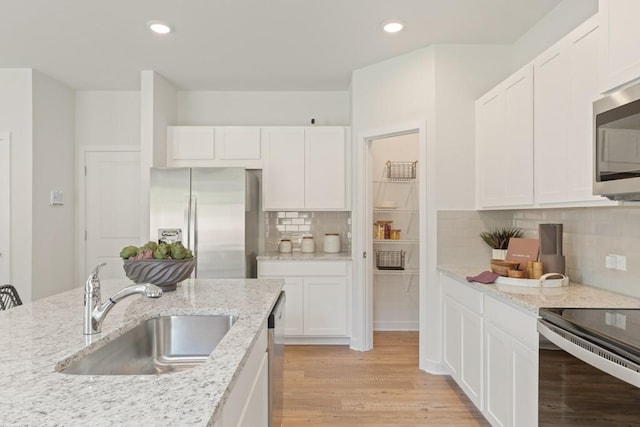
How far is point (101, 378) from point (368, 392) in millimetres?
2304

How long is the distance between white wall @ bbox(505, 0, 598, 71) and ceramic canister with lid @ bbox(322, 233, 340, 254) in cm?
226

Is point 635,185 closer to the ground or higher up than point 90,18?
closer to the ground

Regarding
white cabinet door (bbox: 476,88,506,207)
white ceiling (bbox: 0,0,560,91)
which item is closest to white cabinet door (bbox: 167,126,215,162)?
white ceiling (bbox: 0,0,560,91)

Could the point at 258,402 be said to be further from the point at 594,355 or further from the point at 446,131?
the point at 446,131

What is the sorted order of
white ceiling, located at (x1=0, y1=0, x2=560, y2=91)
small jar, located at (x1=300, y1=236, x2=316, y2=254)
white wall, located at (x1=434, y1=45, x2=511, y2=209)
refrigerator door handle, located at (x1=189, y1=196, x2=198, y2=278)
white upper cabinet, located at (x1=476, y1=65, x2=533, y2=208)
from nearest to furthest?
white upper cabinet, located at (x1=476, y1=65, x2=533, y2=208) → white ceiling, located at (x1=0, y1=0, x2=560, y2=91) → white wall, located at (x1=434, y1=45, x2=511, y2=209) → refrigerator door handle, located at (x1=189, y1=196, x2=198, y2=278) → small jar, located at (x1=300, y1=236, x2=316, y2=254)

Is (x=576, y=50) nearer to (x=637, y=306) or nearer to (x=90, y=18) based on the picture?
(x=637, y=306)

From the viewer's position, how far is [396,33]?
3.04 m

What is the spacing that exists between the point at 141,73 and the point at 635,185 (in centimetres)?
403

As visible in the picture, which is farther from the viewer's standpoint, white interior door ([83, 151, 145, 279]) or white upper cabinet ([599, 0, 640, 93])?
white interior door ([83, 151, 145, 279])

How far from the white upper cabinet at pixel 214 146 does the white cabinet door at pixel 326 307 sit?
1.42m

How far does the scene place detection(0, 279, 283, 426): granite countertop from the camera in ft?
2.54

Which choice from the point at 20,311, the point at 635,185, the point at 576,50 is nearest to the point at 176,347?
the point at 20,311

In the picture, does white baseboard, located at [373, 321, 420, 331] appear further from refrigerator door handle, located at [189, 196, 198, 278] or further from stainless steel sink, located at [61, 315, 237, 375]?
stainless steel sink, located at [61, 315, 237, 375]

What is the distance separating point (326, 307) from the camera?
12.8 ft
